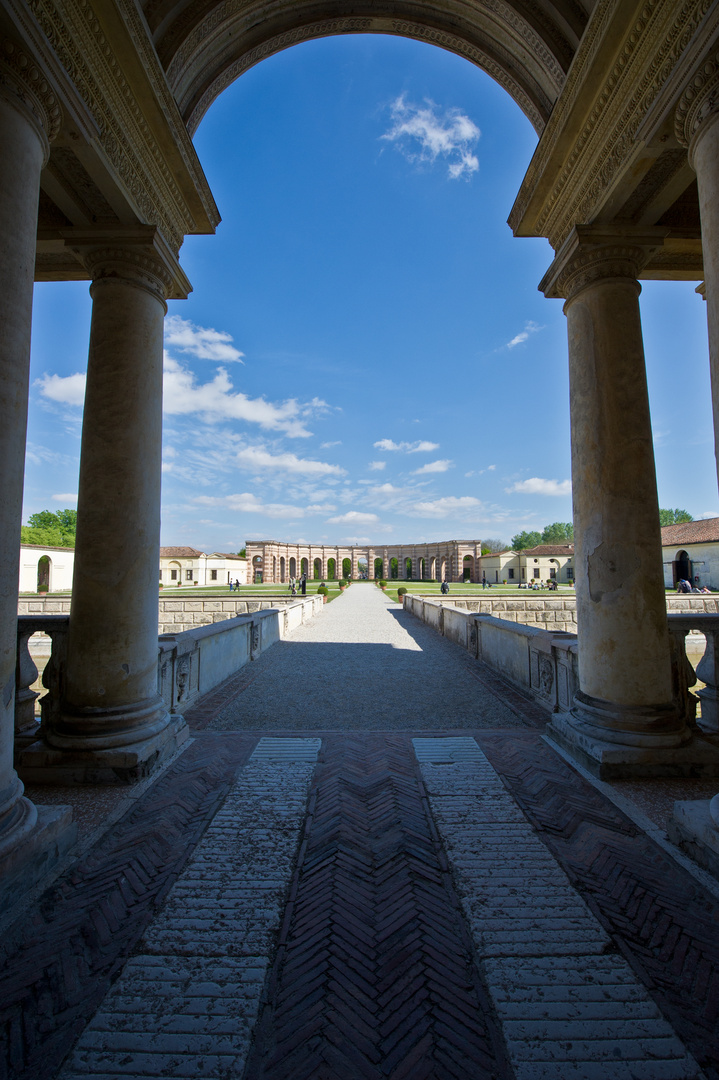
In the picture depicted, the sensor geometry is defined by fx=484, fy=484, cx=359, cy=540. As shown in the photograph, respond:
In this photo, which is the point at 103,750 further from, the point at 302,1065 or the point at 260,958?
the point at 302,1065

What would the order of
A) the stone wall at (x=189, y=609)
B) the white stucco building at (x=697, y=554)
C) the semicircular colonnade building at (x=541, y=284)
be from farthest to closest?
the white stucco building at (x=697, y=554) → the stone wall at (x=189, y=609) → the semicircular colonnade building at (x=541, y=284)

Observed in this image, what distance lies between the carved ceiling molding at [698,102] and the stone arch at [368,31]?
236cm

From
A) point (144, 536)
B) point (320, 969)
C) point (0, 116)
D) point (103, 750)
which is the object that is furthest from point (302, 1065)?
point (0, 116)

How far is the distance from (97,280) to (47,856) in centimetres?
518

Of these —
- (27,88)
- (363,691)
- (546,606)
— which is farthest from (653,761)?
(546,606)

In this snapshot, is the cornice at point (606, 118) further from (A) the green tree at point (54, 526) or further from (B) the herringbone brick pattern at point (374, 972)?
(A) the green tree at point (54, 526)

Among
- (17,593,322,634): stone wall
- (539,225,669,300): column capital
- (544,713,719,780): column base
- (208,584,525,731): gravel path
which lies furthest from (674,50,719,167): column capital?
(17,593,322,634): stone wall

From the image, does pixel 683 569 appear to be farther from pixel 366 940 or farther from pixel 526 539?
pixel 526 539

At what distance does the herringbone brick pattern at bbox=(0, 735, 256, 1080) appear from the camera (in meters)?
2.06

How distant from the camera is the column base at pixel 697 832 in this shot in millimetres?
3088

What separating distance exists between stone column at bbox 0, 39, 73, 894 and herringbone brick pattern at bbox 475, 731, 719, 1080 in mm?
3417

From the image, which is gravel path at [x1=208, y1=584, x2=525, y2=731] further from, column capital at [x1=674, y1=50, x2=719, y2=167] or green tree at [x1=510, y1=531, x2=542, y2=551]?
green tree at [x1=510, y1=531, x2=542, y2=551]

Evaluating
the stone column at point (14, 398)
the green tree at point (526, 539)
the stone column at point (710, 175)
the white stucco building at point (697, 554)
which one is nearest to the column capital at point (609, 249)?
the stone column at point (710, 175)

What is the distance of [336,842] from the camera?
11.6ft
